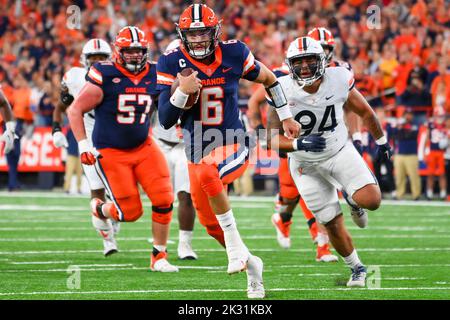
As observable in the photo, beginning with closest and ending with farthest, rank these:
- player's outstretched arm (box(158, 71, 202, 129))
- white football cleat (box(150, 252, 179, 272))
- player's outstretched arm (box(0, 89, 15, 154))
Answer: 1. player's outstretched arm (box(158, 71, 202, 129))
2. white football cleat (box(150, 252, 179, 272))
3. player's outstretched arm (box(0, 89, 15, 154))

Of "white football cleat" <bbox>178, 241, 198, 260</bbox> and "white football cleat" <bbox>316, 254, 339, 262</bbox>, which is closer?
"white football cleat" <bbox>316, 254, 339, 262</bbox>

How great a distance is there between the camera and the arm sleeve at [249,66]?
271 inches

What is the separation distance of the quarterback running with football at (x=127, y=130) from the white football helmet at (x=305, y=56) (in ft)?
5.15

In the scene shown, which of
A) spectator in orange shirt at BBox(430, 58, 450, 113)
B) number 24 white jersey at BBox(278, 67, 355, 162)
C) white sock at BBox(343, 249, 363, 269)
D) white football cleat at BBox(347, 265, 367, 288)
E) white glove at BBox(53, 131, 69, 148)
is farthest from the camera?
spectator in orange shirt at BBox(430, 58, 450, 113)

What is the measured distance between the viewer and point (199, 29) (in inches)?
264

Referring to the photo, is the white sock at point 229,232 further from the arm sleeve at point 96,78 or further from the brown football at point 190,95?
the arm sleeve at point 96,78

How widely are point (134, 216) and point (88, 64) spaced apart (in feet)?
6.24

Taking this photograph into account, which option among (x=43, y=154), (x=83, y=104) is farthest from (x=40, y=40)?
(x=83, y=104)

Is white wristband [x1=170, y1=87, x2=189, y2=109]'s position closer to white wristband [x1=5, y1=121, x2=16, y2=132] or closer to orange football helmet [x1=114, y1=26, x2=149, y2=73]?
orange football helmet [x1=114, y1=26, x2=149, y2=73]

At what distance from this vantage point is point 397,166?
16.3m

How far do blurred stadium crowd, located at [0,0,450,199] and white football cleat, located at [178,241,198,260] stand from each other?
6642 mm

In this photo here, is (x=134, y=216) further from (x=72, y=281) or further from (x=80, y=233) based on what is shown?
(x=80, y=233)

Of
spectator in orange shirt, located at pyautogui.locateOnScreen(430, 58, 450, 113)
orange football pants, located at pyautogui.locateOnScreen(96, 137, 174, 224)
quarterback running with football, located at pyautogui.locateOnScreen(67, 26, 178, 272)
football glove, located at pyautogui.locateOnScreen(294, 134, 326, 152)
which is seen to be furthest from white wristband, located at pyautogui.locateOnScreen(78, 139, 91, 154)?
spectator in orange shirt, located at pyautogui.locateOnScreen(430, 58, 450, 113)

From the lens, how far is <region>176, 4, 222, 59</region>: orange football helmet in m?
6.70
